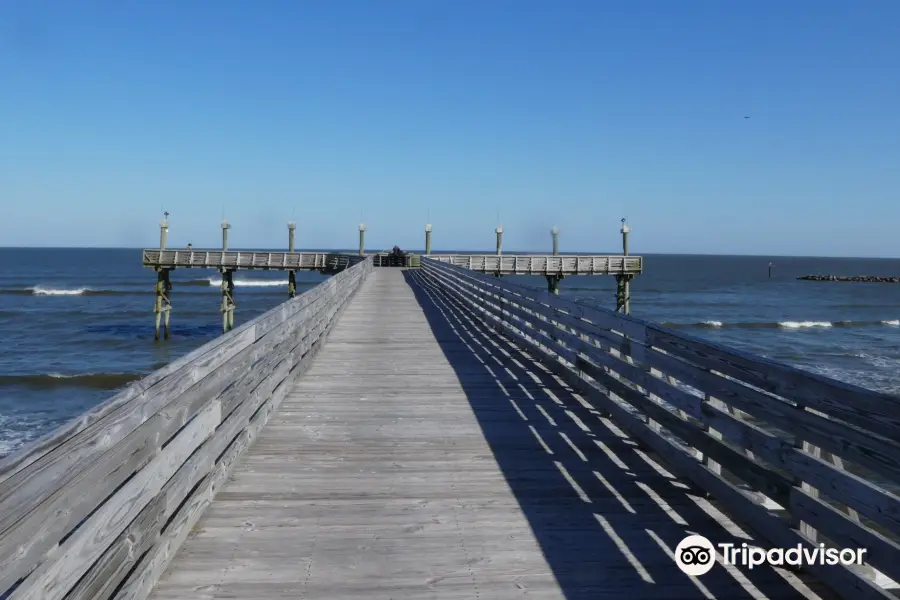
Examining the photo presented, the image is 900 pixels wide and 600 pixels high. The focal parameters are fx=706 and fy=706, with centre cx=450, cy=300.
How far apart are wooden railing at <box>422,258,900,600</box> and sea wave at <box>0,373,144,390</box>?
20.7m

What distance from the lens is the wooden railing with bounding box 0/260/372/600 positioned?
216cm

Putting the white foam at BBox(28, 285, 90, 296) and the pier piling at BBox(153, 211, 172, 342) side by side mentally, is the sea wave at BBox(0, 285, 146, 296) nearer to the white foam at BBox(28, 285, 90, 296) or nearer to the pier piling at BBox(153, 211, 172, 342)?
the white foam at BBox(28, 285, 90, 296)

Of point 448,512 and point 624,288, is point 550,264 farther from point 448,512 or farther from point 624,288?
point 448,512

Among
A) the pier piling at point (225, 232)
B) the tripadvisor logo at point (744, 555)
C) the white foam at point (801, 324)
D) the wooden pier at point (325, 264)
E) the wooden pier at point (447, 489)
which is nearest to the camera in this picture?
the wooden pier at point (447, 489)

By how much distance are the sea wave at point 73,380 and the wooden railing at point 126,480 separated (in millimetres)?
20363

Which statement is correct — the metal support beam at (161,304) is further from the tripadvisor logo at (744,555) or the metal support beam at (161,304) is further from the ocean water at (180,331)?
the tripadvisor logo at (744,555)

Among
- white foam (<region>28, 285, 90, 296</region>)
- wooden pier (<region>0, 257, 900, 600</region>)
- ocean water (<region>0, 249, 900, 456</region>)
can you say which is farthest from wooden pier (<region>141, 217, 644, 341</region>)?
wooden pier (<region>0, 257, 900, 600</region>)

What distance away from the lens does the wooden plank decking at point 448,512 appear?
11.4 feet

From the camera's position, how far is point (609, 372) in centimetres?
731

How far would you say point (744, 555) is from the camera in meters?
3.76

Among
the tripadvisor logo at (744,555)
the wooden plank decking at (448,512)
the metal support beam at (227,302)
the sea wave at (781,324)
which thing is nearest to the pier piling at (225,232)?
the metal support beam at (227,302)

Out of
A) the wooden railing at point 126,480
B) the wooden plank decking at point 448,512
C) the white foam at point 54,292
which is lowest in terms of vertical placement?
the white foam at point 54,292

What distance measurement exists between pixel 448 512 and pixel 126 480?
1986mm

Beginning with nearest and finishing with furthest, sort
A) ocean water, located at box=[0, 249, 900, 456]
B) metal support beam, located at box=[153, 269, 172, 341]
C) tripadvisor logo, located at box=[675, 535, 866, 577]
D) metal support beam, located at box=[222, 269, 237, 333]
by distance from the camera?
tripadvisor logo, located at box=[675, 535, 866, 577] < ocean water, located at box=[0, 249, 900, 456] < metal support beam, located at box=[153, 269, 172, 341] < metal support beam, located at box=[222, 269, 237, 333]
